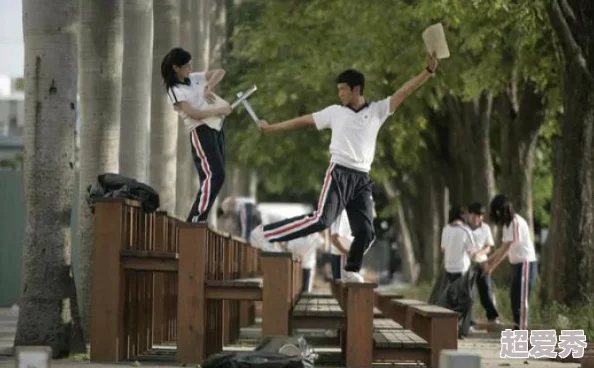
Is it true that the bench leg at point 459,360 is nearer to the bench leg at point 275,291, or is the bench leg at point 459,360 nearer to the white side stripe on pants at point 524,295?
the bench leg at point 275,291

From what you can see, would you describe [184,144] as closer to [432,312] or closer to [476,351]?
[476,351]

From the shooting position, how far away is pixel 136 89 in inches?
874

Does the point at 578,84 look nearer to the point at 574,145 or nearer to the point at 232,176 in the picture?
the point at 574,145

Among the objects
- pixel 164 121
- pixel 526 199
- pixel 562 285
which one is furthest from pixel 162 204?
pixel 526 199

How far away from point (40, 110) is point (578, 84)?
11431 mm

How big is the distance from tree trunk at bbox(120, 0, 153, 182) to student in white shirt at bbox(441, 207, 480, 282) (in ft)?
20.5

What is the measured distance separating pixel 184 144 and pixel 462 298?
7.20m

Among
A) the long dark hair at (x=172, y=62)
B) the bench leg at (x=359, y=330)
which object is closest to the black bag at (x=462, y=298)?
the bench leg at (x=359, y=330)

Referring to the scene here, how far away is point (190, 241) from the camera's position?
16.3 meters

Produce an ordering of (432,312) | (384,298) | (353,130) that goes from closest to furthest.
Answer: (432,312), (353,130), (384,298)

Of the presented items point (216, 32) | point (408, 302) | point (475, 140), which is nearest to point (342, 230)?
point (408, 302)

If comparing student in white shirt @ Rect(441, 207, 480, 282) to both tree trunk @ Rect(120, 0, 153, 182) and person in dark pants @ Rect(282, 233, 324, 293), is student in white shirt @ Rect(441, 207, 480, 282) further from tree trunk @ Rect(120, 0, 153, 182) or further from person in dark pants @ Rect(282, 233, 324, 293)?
tree trunk @ Rect(120, 0, 153, 182)

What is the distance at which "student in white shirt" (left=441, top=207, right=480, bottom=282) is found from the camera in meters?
26.8

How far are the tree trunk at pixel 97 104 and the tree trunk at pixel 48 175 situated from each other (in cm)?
214
